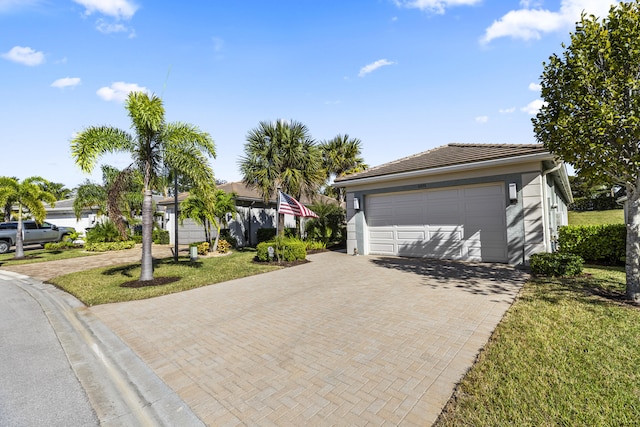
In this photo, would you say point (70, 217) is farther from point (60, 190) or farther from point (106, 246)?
point (60, 190)

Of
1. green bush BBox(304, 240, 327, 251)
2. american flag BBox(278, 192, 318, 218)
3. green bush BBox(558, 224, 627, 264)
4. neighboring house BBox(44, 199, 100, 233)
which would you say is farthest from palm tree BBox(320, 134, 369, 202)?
neighboring house BBox(44, 199, 100, 233)

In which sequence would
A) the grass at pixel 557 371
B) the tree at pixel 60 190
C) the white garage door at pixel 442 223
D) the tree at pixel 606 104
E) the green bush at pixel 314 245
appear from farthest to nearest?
the tree at pixel 60 190
the green bush at pixel 314 245
the white garage door at pixel 442 223
the tree at pixel 606 104
the grass at pixel 557 371

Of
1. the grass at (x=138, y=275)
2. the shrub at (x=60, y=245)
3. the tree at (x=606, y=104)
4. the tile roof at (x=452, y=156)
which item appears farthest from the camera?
the shrub at (x=60, y=245)

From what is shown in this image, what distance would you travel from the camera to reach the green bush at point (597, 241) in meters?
8.39

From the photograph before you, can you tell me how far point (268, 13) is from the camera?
9859 mm

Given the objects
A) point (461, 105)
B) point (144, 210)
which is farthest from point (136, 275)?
point (461, 105)

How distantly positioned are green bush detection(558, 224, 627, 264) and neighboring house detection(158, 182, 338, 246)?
510 inches

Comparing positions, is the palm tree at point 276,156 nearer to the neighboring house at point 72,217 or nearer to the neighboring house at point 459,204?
the neighboring house at point 459,204

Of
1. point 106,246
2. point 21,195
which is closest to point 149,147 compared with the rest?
point 21,195

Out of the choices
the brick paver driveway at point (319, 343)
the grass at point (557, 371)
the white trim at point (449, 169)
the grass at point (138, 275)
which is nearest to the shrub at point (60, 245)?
the grass at point (138, 275)

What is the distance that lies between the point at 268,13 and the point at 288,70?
242 cm

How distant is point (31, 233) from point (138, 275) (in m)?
17.2

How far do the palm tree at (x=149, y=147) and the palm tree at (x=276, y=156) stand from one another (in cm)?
467

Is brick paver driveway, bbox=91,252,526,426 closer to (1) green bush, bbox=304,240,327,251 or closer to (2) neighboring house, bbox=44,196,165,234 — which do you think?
(1) green bush, bbox=304,240,327,251
